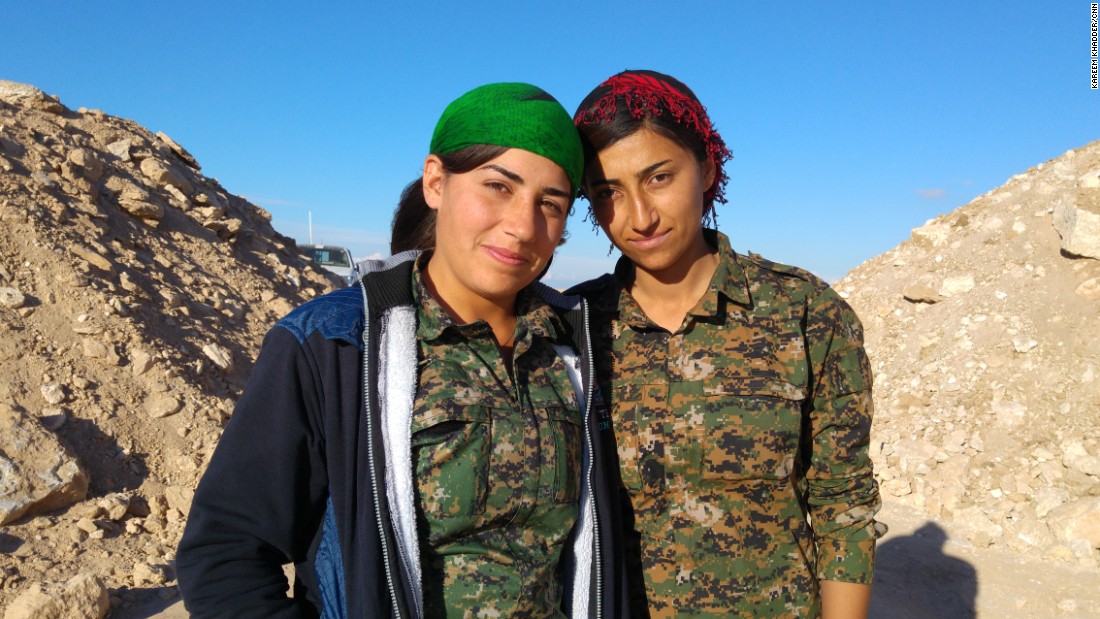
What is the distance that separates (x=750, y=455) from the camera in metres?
1.97

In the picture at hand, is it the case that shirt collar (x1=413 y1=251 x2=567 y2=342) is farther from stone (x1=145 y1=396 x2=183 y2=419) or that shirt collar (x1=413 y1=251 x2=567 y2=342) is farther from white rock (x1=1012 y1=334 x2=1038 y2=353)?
white rock (x1=1012 y1=334 x2=1038 y2=353)

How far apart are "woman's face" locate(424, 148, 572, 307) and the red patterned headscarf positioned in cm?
39

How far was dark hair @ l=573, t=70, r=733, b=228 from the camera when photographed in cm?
198

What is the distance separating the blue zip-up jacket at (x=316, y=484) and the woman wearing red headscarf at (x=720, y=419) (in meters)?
0.79

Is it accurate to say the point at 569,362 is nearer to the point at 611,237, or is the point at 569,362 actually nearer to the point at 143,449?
the point at 611,237

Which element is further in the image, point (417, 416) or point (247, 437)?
point (417, 416)

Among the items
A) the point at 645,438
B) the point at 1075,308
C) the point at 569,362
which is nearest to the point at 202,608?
the point at 569,362

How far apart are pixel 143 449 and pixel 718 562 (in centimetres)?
500

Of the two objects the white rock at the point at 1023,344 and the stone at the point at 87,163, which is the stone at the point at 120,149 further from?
the white rock at the point at 1023,344

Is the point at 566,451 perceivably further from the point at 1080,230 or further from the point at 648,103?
the point at 1080,230

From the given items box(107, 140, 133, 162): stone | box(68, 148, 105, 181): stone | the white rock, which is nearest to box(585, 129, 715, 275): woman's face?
the white rock

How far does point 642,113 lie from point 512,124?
493mm

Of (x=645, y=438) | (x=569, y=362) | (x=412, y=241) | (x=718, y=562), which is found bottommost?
(x=718, y=562)

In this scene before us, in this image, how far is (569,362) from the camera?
184cm
